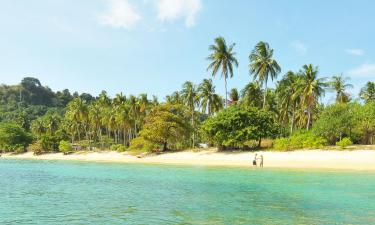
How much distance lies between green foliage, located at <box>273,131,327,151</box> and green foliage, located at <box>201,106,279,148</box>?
10.7 ft

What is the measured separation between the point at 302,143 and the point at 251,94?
2453 centimetres

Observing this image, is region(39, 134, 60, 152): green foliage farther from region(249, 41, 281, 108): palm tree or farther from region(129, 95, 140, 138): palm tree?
region(249, 41, 281, 108): palm tree

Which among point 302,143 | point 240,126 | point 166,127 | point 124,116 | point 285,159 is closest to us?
point 285,159

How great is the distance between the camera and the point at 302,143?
47.2 meters

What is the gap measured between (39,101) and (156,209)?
179 meters

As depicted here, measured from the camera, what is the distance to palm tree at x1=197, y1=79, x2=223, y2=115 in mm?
67125

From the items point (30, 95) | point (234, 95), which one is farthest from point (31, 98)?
point (234, 95)

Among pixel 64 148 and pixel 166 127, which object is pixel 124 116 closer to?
pixel 64 148

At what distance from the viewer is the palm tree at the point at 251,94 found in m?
70.0

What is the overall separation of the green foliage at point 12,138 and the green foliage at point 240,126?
62.3 meters

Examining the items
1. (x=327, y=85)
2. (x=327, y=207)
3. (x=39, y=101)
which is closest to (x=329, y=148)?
(x=327, y=85)

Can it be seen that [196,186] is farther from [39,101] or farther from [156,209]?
[39,101]

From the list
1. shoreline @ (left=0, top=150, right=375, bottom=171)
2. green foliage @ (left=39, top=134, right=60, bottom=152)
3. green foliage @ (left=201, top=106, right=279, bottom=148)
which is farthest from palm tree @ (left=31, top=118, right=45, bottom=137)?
green foliage @ (left=201, top=106, right=279, bottom=148)

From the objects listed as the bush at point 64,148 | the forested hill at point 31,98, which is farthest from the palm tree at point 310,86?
the forested hill at point 31,98
